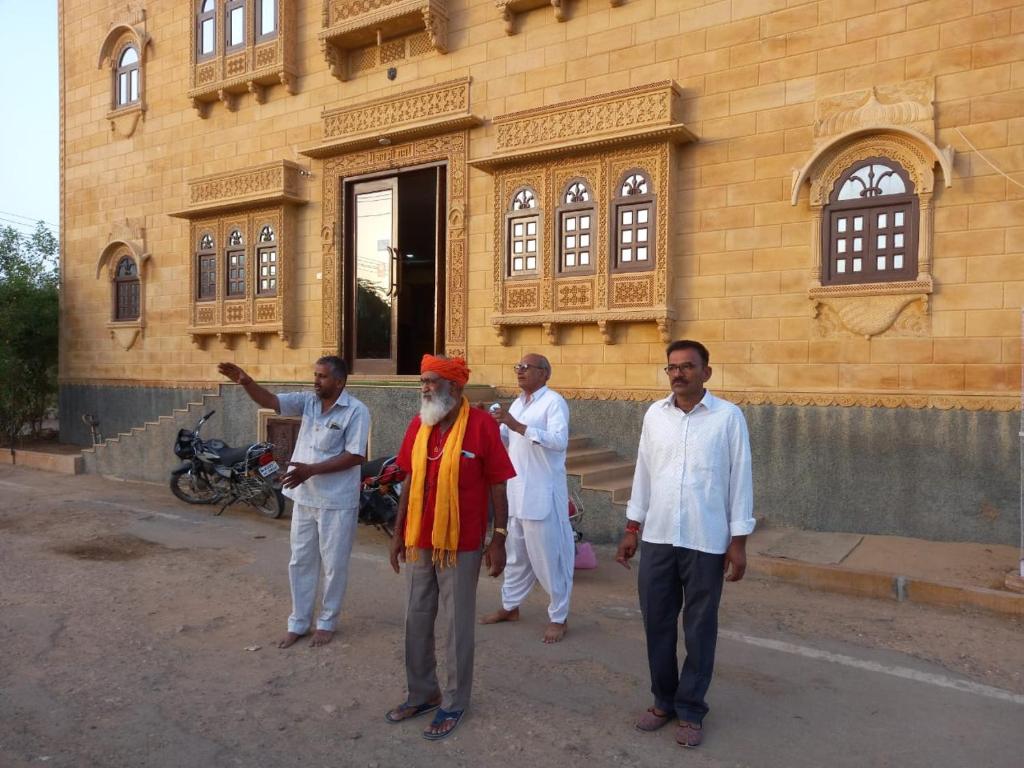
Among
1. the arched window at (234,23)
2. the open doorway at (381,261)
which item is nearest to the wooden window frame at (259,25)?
the arched window at (234,23)

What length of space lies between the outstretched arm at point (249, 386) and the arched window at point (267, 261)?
305 inches

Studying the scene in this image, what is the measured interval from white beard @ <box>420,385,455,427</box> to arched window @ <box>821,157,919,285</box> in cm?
543

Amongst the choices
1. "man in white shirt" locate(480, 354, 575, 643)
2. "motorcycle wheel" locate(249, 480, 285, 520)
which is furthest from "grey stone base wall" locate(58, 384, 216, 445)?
"man in white shirt" locate(480, 354, 575, 643)

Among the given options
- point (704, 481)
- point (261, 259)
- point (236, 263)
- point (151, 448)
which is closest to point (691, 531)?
point (704, 481)

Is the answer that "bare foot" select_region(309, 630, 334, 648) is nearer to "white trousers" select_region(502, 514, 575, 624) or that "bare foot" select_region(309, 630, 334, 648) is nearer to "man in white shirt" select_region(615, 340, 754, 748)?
"white trousers" select_region(502, 514, 575, 624)

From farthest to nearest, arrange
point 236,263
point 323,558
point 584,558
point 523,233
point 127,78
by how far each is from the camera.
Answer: point 127,78
point 236,263
point 523,233
point 584,558
point 323,558

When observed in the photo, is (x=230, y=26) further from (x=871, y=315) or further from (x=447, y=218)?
(x=871, y=315)

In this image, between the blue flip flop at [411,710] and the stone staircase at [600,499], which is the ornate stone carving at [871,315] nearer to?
the stone staircase at [600,499]

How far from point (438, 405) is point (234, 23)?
37.5 feet

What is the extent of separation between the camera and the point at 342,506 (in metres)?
4.53

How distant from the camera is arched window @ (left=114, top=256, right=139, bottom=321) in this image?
14.1m

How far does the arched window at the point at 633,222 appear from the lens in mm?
8555

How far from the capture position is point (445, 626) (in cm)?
346

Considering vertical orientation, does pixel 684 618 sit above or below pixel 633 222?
below
